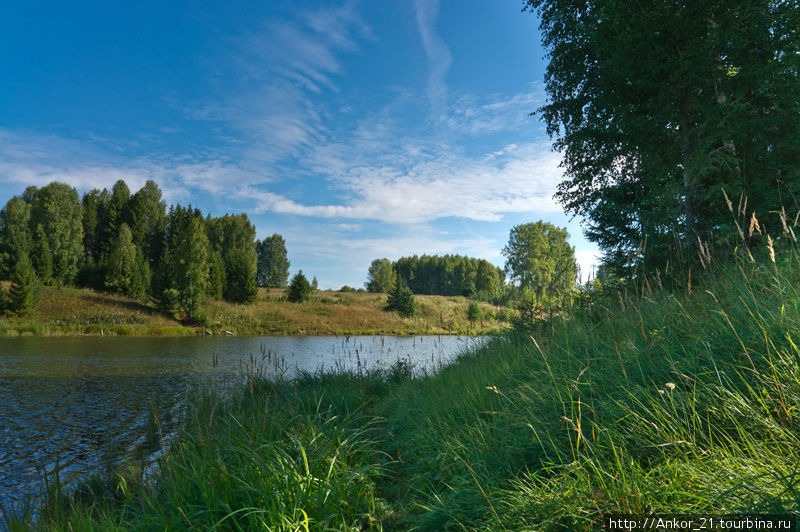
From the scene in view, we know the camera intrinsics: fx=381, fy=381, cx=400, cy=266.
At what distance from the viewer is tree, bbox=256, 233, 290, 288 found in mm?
68188

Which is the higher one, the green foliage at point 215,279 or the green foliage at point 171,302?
the green foliage at point 215,279

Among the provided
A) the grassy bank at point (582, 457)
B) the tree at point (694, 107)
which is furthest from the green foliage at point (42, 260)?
the tree at point (694, 107)

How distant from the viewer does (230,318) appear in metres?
34.8

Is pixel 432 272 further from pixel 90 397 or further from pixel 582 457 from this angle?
pixel 582 457

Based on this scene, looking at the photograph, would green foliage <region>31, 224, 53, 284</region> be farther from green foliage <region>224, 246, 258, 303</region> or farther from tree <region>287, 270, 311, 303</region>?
tree <region>287, 270, 311, 303</region>

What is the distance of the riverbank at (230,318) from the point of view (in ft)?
93.1

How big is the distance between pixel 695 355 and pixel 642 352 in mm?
333

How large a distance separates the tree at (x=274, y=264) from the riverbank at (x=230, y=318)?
21808mm

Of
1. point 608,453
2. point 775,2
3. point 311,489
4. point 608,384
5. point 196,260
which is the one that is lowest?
point 311,489

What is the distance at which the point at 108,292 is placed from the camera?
3966cm

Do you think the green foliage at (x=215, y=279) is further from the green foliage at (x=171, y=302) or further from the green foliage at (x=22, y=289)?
the green foliage at (x=22, y=289)

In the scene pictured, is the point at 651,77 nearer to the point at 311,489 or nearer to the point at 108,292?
the point at 311,489

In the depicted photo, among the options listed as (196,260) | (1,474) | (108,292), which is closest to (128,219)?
(108,292)

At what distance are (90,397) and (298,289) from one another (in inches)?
1331
